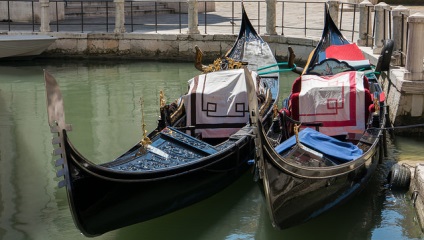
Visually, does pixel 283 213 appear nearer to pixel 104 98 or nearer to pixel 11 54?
pixel 104 98

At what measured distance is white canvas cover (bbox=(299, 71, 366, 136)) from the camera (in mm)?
5969

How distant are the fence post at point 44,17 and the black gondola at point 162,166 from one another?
219 inches

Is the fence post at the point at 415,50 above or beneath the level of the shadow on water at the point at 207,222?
above

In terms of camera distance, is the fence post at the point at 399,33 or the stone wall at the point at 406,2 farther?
the stone wall at the point at 406,2

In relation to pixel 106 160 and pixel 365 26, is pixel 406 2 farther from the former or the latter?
pixel 106 160

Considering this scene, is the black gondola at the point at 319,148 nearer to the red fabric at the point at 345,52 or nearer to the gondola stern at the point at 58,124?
the red fabric at the point at 345,52

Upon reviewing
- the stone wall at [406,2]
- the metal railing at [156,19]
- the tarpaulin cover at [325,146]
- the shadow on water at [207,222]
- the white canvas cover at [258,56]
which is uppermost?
the stone wall at [406,2]

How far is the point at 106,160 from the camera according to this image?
6.73 meters

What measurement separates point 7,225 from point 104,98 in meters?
4.23

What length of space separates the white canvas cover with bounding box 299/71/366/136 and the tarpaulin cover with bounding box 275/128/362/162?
0.63 meters

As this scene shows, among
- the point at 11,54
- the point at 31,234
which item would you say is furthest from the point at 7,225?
the point at 11,54

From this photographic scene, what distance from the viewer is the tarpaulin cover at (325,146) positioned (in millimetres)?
5137

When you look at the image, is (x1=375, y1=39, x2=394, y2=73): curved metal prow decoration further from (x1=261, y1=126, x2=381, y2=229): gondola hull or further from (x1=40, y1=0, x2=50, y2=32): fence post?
(x1=40, y1=0, x2=50, y2=32): fence post

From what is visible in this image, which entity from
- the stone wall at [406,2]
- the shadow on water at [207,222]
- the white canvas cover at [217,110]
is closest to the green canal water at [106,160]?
the shadow on water at [207,222]
